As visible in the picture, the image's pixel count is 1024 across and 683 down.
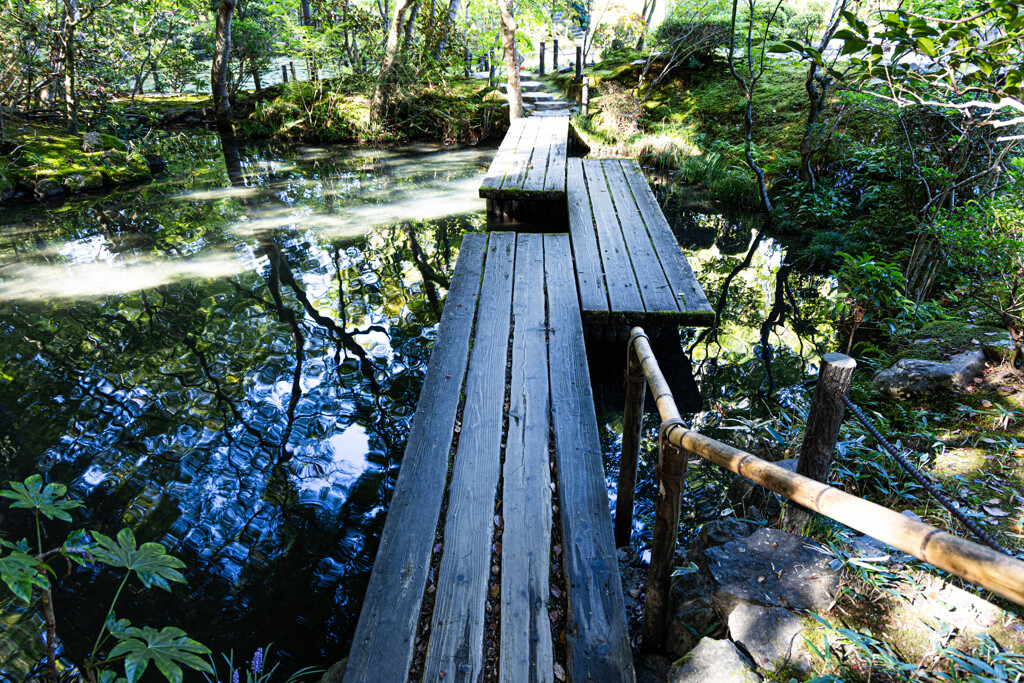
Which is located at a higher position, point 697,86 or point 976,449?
point 697,86

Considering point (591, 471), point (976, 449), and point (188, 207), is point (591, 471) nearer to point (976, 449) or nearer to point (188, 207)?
point (976, 449)

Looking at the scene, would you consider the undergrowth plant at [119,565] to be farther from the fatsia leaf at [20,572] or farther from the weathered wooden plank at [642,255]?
the weathered wooden plank at [642,255]

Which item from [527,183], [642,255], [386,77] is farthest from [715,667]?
[386,77]

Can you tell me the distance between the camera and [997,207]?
11.3 feet

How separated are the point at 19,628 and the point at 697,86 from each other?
503 inches

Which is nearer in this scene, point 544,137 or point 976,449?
point 976,449

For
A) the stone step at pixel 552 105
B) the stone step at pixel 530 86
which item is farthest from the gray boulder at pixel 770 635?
the stone step at pixel 530 86

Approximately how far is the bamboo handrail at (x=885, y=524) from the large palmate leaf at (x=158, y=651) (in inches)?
53.6

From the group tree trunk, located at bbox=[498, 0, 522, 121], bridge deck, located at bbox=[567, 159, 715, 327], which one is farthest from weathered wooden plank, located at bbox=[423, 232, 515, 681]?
tree trunk, located at bbox=[498, 0, 522, 121]

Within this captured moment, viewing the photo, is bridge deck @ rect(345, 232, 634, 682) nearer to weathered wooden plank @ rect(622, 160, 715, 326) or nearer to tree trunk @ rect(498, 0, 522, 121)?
weathered wooden plank @ rect(622, 160, 715, 326)

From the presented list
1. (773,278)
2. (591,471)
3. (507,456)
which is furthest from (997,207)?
(507,456)

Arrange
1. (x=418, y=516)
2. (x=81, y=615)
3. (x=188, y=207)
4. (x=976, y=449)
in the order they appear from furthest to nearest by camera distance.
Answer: (x=188, y=207)
(x=976, y=449)
(x=81, y=615)
(x=418, y=516)

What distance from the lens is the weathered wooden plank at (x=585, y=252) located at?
149 inches

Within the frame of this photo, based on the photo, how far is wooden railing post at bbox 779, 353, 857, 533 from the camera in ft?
6.06
